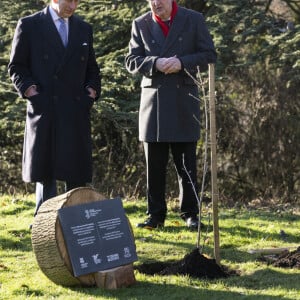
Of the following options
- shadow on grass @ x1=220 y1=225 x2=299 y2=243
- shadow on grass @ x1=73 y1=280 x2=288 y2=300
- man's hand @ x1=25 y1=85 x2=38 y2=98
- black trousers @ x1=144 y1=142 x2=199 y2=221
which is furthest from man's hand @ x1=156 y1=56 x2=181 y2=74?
shadow on grass @ x1=73 y1=280 x2=288 y2=300

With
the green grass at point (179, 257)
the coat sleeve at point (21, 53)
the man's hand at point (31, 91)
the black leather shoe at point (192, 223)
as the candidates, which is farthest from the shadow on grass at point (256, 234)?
the coat sleeve at point (21, 53)

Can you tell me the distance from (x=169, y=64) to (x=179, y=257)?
172 cm

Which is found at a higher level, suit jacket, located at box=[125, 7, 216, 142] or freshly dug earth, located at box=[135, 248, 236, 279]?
suit jacket, located at box=[125, 7, 216, 142]

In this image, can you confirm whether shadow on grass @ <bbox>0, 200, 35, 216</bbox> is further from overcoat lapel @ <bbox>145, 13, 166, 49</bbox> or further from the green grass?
overcoat lapel @ <bbox>145, 13, 166, 49</bbox>

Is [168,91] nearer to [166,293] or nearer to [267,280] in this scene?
[267,280]

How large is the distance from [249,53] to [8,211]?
16.3ft

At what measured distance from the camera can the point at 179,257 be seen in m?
6.57

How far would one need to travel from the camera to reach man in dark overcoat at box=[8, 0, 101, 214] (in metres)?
6.95

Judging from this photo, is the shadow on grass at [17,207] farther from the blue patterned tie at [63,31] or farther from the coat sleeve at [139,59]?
the blue patterned tie at [63,31]

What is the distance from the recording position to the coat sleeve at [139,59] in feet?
23.9

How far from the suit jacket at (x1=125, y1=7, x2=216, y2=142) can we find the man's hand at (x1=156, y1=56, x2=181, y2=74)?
15cm

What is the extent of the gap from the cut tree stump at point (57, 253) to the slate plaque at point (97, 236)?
47 mm

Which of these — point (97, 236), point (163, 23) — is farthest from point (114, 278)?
point (163, 23)

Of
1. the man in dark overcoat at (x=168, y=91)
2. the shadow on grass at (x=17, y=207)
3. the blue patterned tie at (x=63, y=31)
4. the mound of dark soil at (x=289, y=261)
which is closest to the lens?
the mound of dark soil at (x=289, y=261)
